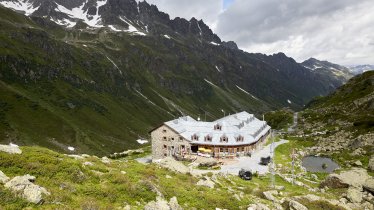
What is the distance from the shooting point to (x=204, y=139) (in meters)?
89.4

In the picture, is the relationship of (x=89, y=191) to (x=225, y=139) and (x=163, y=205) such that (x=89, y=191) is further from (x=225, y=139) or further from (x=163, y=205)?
(x=225, y=139)

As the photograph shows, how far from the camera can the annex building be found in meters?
87.6

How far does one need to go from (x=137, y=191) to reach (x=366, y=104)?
5386 inches

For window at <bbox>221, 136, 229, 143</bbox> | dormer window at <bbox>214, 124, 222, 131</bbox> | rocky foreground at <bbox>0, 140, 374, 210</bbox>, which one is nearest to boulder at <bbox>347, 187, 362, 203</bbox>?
rocky foreground at <bbox>0, 140, 374, 210</bbox>

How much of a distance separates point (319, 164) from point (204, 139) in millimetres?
30154

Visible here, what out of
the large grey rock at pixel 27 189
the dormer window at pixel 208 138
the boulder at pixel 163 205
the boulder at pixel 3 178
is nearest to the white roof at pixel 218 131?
the dormer window at pixel 208 138

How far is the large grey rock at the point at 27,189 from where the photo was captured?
21547 millimetres

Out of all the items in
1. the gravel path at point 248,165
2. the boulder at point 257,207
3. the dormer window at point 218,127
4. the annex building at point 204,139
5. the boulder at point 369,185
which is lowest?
the boulder at point 257,207

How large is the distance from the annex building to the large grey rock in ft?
220

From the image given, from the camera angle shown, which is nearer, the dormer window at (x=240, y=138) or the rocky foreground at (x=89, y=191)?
the rocky foreground at (x=89, y=191)

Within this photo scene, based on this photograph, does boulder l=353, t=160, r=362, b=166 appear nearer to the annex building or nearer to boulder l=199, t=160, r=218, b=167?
the annex building

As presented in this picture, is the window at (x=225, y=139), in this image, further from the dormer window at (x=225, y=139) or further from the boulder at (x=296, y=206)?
the boulder at (x=296, y=206)

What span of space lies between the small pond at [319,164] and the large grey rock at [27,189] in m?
68.9

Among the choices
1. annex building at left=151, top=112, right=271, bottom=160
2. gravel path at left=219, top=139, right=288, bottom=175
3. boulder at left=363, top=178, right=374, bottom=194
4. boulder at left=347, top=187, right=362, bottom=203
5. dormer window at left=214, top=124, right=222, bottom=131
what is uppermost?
dormer window at left=214, top=124, right=222, bottom=131
